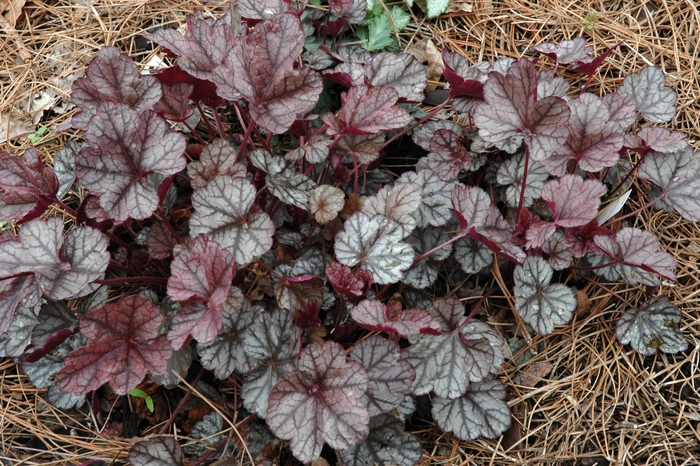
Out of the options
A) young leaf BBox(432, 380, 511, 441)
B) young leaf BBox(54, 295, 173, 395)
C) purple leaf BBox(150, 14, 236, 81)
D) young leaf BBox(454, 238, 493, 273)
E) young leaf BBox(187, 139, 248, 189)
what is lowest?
young leaf BBox(432, 380, 511, 441)

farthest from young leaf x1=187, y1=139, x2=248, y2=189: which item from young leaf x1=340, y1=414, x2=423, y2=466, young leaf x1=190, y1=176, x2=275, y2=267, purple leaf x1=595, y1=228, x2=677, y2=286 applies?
purple leaf x1=595, y1=228, x2=677, y2=286

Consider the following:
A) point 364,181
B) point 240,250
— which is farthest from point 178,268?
point 364,181

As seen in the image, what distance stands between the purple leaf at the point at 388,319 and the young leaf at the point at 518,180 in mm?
659

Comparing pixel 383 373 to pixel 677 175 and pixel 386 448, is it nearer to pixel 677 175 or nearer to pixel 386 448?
pixel 386 448

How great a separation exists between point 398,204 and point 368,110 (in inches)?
12.4

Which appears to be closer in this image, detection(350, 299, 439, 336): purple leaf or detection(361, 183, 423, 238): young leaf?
detection(350, 299, 439, 336): purple leaf

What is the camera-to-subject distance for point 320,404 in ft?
5.19

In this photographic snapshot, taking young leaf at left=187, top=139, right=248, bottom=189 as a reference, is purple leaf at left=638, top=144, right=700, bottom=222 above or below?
below

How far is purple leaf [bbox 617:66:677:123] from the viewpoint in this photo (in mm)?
2152

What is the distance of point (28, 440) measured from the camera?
191cm

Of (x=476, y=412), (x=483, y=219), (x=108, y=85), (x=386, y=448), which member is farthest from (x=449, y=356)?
(x=108, y=85)

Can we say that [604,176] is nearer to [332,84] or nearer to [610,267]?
[610,267]

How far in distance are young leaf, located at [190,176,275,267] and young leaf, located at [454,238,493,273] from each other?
2.35ft

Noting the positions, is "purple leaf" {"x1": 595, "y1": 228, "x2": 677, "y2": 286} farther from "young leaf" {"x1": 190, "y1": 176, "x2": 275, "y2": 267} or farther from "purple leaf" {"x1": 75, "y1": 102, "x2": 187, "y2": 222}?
"purple leaf" {"x1": 75, "y1": 102, "x2": 187, "y2": 222}
